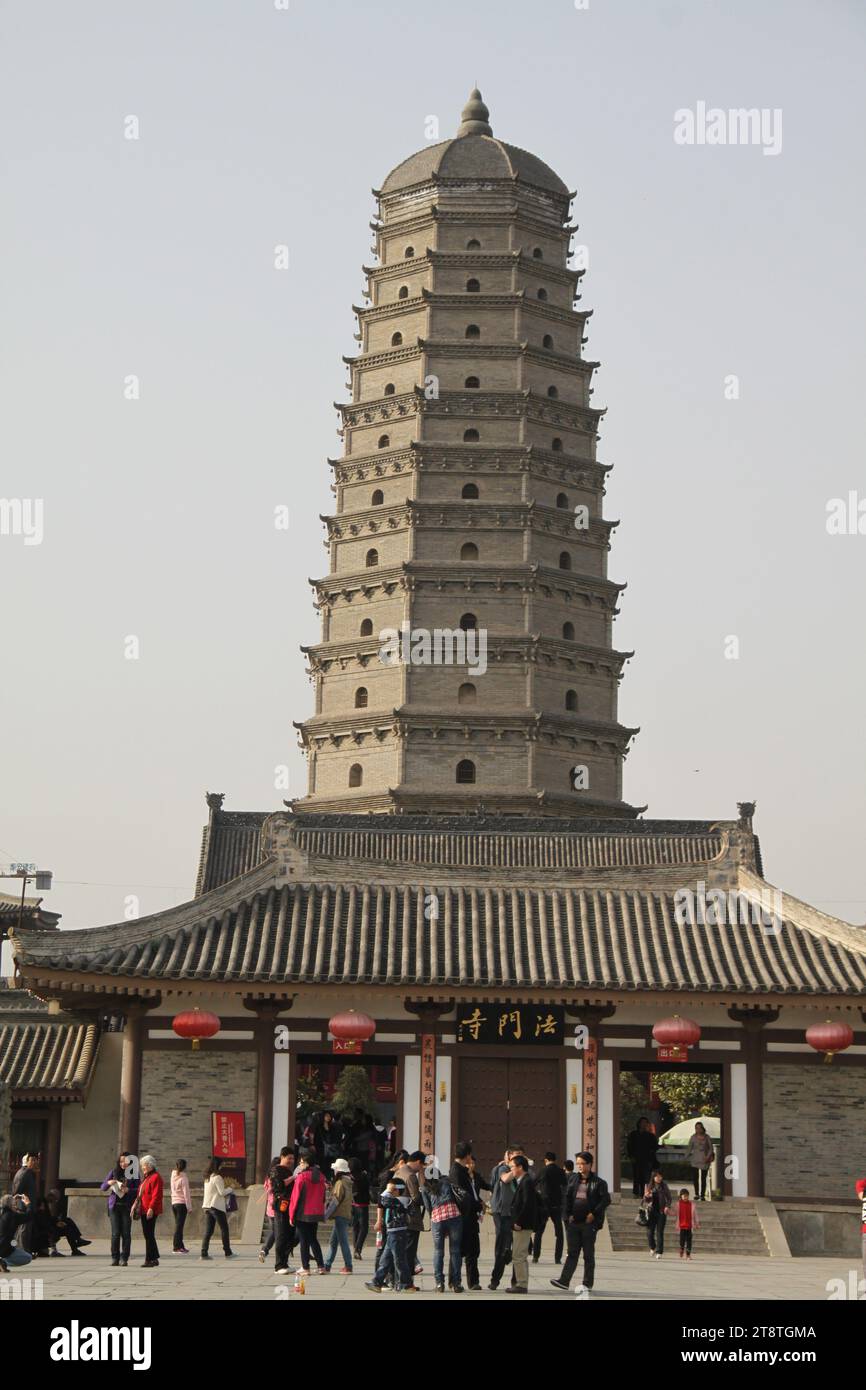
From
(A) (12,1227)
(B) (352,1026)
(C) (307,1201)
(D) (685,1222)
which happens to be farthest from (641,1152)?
(A) (12,1227)

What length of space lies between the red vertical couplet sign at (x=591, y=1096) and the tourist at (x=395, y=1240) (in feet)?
31.2

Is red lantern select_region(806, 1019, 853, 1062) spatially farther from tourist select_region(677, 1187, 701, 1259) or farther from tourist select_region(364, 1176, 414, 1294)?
tourist select_region(364, 1176, 414, 1294)

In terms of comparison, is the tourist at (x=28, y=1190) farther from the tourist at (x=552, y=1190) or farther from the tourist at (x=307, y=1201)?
the tourist at (x=552, y=1190)

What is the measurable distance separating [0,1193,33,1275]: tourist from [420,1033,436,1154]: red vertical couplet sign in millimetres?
7699

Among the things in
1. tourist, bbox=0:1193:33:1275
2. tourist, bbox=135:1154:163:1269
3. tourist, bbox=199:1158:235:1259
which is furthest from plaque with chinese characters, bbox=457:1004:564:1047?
tourist, bbox=0:1193:33:1275

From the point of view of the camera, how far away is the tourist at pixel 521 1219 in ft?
58.9

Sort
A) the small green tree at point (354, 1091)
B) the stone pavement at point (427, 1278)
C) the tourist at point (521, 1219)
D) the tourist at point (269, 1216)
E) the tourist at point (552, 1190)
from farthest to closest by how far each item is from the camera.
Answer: the small green tree at point (354, 1091)
the tourist at point (552, 1190)
the tourist at point (269, 1216)
the tourist at point (521, 1219)
the stone pavement at point (427, 1278)

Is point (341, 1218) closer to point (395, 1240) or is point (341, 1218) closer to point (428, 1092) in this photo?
point (395, 1240)

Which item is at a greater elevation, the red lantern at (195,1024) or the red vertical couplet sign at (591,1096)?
the red lantern at (195,1024)

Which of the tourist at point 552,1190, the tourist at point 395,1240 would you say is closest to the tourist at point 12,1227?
the tourist at point 395,1240

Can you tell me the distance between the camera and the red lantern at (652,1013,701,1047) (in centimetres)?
2630

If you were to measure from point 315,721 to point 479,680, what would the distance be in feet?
15.8

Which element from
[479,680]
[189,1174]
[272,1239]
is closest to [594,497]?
[479,680]

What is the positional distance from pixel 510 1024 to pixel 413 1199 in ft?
29.6
